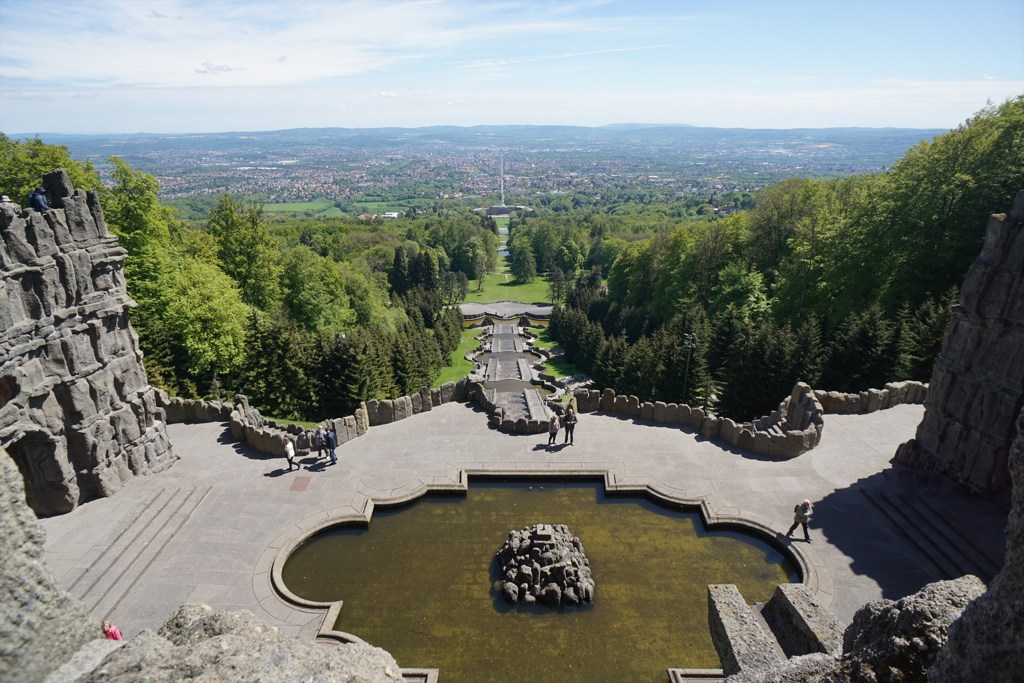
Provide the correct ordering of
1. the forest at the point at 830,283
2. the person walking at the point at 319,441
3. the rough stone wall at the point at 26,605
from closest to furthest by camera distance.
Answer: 1. the rough stone wall at the point at 26,605
2. the person walking at the point at 319,441
3. the forest at the point at 830,283

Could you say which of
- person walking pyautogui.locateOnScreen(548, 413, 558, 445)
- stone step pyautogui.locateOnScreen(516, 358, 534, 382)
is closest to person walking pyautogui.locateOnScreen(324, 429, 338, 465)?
person walking pyautogui.locateOnScreen(548, 413, 558, 445)

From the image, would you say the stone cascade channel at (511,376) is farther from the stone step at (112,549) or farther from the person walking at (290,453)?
the stone step at (112,549)

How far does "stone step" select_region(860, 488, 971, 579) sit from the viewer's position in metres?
14.4

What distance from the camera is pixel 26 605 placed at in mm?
7742

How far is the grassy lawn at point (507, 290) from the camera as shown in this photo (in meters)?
94.2

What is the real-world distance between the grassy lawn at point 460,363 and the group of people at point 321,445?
23630 mm

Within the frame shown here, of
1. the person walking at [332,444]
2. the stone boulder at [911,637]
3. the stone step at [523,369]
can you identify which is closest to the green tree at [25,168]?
the person walking at [332,444]

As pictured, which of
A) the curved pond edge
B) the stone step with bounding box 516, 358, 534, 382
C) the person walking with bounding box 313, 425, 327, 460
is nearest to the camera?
the curved pond edge

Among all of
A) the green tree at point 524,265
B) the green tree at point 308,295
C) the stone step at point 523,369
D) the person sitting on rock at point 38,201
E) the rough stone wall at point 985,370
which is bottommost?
the green tree at point 524,265

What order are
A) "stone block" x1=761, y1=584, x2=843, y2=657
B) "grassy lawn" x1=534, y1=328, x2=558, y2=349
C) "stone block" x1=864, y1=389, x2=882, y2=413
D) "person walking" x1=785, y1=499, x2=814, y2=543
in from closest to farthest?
1. "stone block" x1=761, y1=584, x2=843, y2=657
2. "person walking" x1=785, y1=499, x2=814, y2=543
3. "stone block" x1=864, y1=389, x2=882, y2=413
4. "grassy lawn" x1=534, y1=328, x2=558, y2=349

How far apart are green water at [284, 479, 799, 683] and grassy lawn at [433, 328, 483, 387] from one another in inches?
1047

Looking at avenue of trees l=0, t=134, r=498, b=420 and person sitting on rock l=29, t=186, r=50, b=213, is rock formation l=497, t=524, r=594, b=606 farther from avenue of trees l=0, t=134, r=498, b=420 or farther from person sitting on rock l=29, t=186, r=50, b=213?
avenue of trees l=0, t=134, r=498, b=420

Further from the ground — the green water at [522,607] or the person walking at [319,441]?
the person walking at [319,441]

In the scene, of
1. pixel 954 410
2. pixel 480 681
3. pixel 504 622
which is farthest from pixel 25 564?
pixel 954 410
